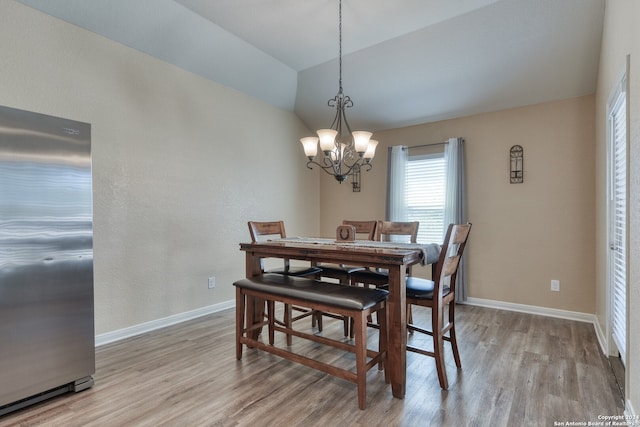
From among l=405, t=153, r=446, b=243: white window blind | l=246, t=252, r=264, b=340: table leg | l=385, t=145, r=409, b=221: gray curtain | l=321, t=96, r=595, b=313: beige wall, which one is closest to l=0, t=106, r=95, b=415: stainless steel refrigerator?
l=246, t=252, r=264, b=340: table leg

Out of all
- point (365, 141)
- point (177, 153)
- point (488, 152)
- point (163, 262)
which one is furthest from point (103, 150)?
point (488, 152)

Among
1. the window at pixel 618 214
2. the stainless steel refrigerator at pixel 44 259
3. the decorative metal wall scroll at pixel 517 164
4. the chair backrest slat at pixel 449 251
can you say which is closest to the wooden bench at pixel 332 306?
the chair backrest slat at pixel 449 251

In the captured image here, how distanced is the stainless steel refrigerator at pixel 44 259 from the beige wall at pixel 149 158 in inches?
33.8

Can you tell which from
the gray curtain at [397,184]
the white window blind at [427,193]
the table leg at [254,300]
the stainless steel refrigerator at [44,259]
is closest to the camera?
the stainless steel refrigerator at [44,259]

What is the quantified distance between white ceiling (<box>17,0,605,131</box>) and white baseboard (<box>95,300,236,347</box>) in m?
2.65

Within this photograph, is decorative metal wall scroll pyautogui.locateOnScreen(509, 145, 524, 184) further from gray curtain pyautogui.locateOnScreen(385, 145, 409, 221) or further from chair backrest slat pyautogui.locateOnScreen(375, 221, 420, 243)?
chair backrest slat pyautogui.locateOnScreen(375, 221, 420, 243)

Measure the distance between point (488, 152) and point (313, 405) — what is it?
3459 millimetres

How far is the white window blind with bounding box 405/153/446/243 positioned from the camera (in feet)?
14.0

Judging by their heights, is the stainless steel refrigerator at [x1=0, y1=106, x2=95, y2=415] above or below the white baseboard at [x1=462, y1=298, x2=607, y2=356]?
above

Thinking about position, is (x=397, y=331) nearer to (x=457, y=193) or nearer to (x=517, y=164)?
(x=457, y=193)

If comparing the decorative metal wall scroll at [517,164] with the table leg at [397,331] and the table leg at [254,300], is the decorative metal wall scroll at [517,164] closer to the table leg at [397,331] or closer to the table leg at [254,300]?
the table leg at [397,331]

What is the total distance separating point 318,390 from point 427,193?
3.05m

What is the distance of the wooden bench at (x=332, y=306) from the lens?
6.23 feet

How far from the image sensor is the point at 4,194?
176cm
